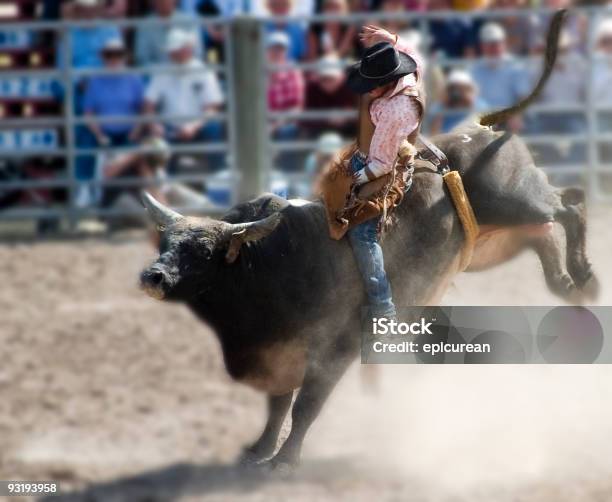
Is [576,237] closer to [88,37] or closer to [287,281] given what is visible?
[287,281]

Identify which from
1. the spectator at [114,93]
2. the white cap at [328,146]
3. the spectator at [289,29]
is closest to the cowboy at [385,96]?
the white cap at [328,146]

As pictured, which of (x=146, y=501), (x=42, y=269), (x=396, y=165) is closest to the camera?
(x=396, y=165)

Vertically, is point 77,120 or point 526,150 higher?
point 526,150

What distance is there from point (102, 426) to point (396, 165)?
1995 cm

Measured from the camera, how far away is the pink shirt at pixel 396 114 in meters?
3.68

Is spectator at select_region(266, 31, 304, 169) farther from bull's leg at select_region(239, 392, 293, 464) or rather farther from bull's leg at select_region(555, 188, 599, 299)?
bull's leg at select_region(239, 392, 293, 464)

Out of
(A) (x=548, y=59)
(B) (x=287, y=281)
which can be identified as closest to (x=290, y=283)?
(B) (x=287, y=281)

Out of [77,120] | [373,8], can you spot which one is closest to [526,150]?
[373,8]

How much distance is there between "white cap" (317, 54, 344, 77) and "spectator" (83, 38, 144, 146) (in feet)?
6.60

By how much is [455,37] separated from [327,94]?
164 centimetres

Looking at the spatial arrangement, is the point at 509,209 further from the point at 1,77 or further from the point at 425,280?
the point at 1,77

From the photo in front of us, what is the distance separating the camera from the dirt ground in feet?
72.3

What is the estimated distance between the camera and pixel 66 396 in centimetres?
2327

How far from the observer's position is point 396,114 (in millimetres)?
3680
